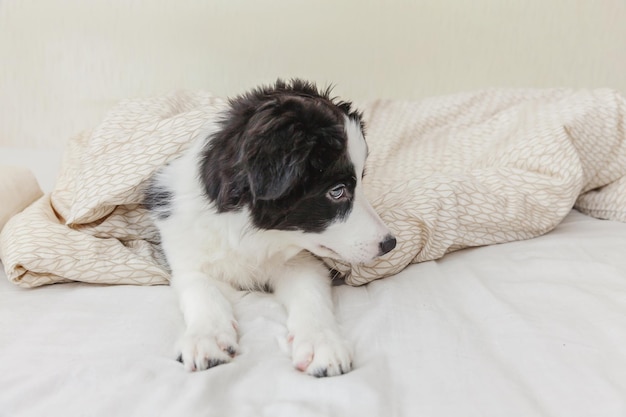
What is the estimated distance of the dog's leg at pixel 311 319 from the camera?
1.28m

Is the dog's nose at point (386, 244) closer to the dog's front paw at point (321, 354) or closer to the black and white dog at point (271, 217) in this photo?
the black and white dog at point (271, 217)

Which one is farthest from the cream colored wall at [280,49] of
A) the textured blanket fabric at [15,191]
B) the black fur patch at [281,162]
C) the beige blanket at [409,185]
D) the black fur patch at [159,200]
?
the black fur patch at [281,162]

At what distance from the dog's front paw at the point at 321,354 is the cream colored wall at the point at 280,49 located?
2251mm

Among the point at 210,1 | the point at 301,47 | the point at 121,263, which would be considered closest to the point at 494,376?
the point at 121,263

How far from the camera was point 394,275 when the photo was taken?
1.84m

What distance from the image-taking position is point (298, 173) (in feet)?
4.55

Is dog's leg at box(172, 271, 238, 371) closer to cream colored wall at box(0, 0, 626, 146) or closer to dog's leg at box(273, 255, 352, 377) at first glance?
dog's leg at box(273, 255, 352, 377)

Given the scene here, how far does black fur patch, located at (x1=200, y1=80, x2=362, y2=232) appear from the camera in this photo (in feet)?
4.48

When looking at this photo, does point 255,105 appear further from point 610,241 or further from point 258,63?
point 258,63

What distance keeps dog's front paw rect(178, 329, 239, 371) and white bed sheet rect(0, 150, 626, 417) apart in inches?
1.2

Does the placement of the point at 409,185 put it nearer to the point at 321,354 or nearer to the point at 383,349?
the point at 383,349

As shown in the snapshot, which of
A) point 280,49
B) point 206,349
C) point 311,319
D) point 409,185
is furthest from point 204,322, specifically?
point 280,49

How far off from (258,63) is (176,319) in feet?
6.91

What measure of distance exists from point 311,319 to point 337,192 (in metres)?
0.36
